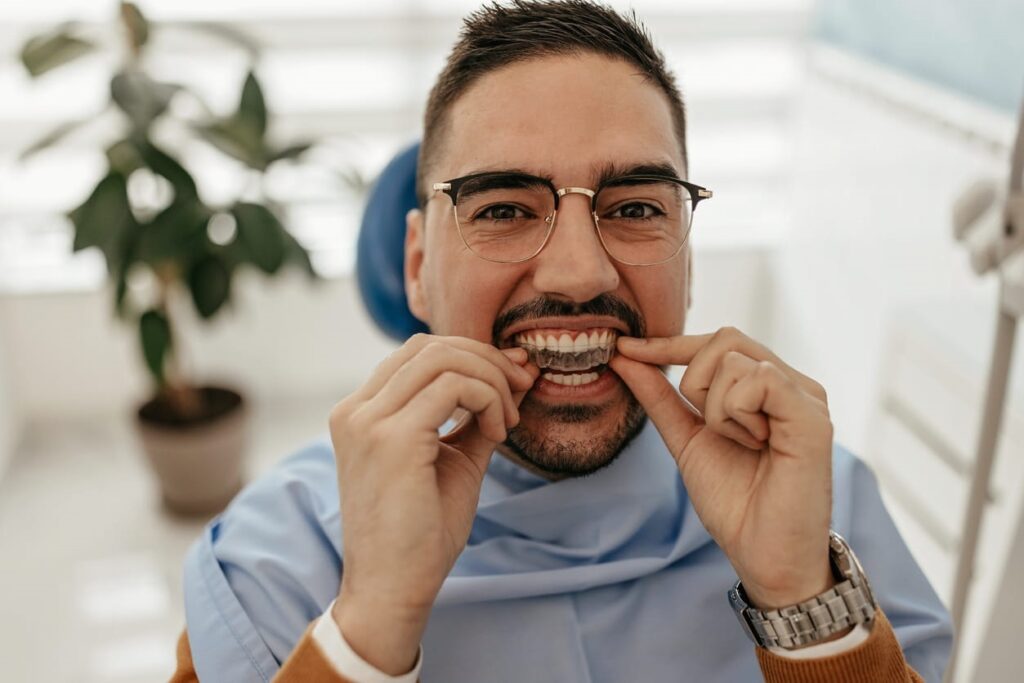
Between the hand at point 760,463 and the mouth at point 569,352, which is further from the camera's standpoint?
the mouth at point 569,352

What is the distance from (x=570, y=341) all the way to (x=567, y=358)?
2 cm

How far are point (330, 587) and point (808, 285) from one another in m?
2.54

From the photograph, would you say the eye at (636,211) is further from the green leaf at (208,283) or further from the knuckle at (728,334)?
the green leaf at (208,283)

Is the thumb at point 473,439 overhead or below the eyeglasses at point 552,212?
below

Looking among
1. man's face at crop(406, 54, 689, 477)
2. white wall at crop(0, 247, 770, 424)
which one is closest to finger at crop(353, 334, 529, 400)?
man's face at crop(406, 54, 689, 477)

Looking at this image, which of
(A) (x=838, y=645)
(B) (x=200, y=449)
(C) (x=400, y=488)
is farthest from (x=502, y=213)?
(B) (x=200, y=449)

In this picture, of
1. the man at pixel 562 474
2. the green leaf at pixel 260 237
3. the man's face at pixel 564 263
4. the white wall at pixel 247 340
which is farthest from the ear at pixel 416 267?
the white wall at pixel 247 340

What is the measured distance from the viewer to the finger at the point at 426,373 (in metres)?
0.92

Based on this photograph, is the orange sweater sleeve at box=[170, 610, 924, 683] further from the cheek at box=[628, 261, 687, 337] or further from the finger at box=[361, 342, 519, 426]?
the cheek at box=[628, 261, 687, 337]

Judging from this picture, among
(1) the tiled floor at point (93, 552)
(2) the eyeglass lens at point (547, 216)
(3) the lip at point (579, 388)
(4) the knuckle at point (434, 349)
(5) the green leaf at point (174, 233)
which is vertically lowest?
(1) the tiled floor at point (93, 552)

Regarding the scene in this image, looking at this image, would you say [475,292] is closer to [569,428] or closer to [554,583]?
[569,428]

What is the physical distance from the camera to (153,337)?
2521mm

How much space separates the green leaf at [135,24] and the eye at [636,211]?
1784 mm

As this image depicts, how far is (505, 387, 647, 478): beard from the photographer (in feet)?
3.59
